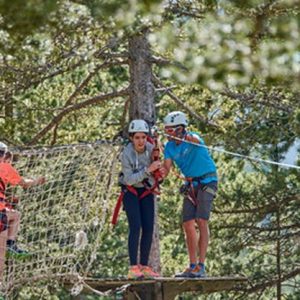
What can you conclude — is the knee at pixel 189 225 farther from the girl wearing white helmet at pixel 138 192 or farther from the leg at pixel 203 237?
the girl wearing white helmet at pixel 138 192

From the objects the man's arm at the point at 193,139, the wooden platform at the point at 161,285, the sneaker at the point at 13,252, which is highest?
the man's arm at the point at 193,139

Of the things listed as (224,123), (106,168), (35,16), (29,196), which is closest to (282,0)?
(35,16)

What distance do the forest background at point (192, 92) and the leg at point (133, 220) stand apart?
914 millimetres

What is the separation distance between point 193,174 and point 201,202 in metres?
0.22

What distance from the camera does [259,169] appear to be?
40.4ft

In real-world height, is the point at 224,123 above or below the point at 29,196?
above

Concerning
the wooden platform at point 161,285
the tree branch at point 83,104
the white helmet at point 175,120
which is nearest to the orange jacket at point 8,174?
the wooden platform at point 161,285

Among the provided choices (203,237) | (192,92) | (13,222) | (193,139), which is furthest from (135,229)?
(192,92)

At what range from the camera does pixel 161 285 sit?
25.7 ft

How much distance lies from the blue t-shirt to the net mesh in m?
0.46

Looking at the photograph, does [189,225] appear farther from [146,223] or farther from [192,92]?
[192,92]

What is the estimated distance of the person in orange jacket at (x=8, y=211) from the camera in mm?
7438

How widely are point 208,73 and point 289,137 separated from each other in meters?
6.82

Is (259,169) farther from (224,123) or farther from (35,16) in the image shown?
(35,16)
